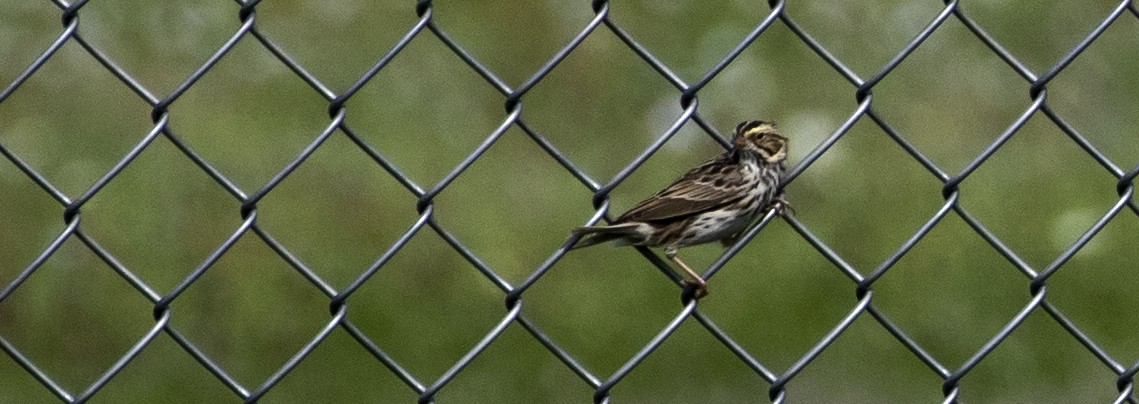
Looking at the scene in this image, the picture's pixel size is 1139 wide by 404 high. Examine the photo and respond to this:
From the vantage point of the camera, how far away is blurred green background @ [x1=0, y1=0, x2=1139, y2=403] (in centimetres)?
666

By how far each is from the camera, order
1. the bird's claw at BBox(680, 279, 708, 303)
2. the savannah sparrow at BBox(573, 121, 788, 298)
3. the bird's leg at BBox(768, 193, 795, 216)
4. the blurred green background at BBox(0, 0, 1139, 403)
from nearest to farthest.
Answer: the bird's claw at BBox(680, 279, 708, 303)
the bird's leg at BBox(768, 193, 795, 216)
the savannah sparrow at BBox(573, 121, 788, 298)
the blurred green background at BBox(0, 0, 1139, 403)

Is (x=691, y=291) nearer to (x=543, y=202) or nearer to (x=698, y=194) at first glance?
(x=698, y=194)

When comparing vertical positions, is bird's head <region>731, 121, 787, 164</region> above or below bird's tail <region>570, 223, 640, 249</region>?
above

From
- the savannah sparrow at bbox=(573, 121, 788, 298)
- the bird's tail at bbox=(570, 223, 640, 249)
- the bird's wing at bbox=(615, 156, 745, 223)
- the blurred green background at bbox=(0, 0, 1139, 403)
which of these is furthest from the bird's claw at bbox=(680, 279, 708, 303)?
the blurred green background at bbox=(0, 0, 1139, 403)

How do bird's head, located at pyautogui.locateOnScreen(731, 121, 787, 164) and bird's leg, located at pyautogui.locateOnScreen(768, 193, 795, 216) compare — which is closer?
bird's leg, located at pyautogui.locateOnScreen(768, 193, 795, 216)

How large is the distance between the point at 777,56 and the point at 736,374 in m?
1.73

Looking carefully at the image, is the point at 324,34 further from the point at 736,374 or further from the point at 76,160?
the point at 736,374

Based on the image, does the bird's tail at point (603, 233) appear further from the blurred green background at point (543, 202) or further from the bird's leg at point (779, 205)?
the blurred green background at point (543, 202)

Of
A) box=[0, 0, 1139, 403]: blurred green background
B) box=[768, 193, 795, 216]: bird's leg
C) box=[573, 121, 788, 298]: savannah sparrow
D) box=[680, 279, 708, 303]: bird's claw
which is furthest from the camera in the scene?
box=[0, 0, 1139, 403]: blurred green background

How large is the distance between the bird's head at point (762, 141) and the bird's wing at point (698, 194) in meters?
0.08

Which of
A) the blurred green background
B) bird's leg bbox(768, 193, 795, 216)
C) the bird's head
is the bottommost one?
the blurred green background

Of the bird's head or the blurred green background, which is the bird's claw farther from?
the blurred green background

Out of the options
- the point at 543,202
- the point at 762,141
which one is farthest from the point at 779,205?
the point at 543,202

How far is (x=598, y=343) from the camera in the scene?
6754 mm
